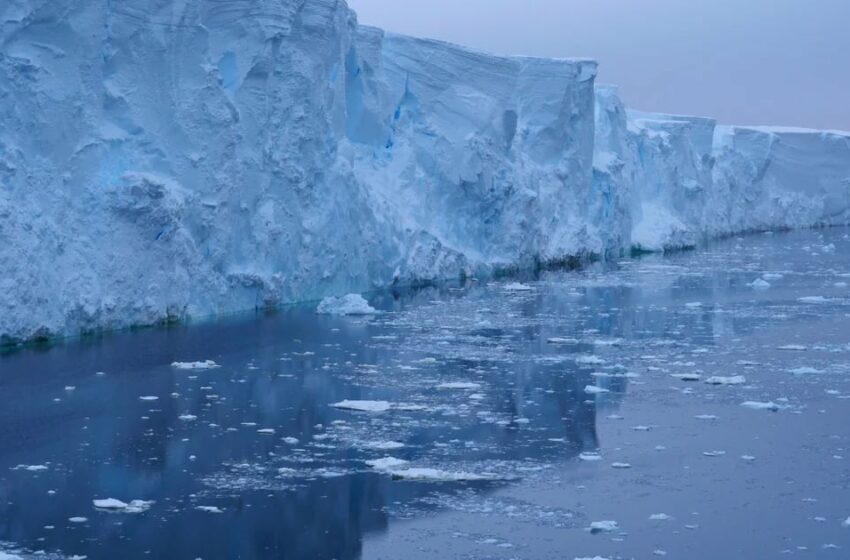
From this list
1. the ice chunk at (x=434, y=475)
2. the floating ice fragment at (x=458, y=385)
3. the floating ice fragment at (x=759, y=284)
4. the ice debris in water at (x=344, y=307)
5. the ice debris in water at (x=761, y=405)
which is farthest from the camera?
the floating ice fragment at (x=759, y=284)

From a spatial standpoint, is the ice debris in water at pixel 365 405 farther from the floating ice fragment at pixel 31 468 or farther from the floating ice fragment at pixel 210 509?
the floating ice fragment at pixel 210 509

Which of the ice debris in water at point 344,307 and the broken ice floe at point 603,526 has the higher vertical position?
the broken ice floe at point 603,526

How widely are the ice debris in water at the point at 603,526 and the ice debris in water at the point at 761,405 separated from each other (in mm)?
3121

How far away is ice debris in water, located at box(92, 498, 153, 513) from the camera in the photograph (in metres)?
5.55

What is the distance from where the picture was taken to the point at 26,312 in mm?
10344

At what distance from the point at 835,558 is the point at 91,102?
908 cm

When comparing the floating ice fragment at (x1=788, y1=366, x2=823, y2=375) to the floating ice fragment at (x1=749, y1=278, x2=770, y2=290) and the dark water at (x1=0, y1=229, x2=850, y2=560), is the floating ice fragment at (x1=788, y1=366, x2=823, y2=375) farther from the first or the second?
the floating ice fragment at (x1=749, y1=278, x2=770, y2=290)

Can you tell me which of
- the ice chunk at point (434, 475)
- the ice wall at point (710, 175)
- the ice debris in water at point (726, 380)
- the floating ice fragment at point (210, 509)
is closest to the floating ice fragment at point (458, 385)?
the ice debris in water at point (726, 380)

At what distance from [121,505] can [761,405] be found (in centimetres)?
459

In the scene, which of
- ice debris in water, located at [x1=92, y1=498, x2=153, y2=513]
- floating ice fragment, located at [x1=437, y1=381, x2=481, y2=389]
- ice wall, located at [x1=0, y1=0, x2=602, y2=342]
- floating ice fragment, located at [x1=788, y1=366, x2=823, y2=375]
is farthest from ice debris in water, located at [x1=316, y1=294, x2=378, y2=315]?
ice debris in water, located at [x1=92, y1=498, x2=153, y2=513]

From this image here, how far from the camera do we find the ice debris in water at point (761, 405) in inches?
318

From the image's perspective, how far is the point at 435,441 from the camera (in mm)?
7070

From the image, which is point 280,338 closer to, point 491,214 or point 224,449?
point 224,449

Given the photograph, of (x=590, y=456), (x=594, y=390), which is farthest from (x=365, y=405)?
(x=590, y=456)
